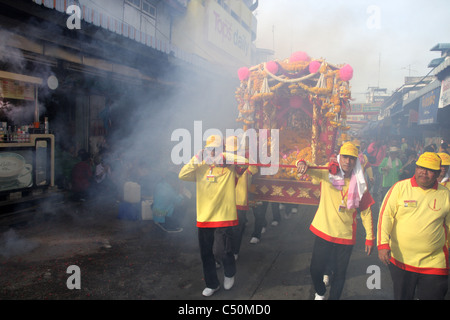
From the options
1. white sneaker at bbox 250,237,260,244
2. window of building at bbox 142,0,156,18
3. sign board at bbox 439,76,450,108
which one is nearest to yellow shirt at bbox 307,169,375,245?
white sneaker at bbox 250,237,260,244

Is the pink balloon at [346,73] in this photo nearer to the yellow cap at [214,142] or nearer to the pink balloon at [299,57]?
the pink balloon at [299,57]

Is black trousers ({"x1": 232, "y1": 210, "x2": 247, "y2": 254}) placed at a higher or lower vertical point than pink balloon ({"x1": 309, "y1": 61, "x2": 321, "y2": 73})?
lower

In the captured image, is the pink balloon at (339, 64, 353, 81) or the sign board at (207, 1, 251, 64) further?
the sign board at (207, 1, 251, 64)

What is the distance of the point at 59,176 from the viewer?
7496mm

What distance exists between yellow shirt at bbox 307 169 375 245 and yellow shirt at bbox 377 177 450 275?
312 mm

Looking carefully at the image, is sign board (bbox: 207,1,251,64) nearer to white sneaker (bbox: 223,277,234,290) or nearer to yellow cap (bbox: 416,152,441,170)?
white sneaker (bbox: 223,277,234,290)

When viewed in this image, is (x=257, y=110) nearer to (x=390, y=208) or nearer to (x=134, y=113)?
(x=390, y=208)

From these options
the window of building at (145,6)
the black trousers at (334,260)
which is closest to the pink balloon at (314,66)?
the black trousers at (334,260)

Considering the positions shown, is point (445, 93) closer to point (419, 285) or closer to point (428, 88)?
point (428, 88)

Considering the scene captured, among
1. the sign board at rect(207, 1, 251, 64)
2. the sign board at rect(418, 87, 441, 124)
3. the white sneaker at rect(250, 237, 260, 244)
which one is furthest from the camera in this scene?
the sign board at rect(207, 1, 251, 64)

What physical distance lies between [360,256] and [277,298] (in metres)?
2.02

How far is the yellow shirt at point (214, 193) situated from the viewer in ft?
11.8

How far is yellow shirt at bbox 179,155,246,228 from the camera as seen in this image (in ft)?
11.8

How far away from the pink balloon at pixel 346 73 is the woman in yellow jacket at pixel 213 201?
10.8ft
